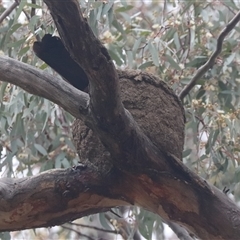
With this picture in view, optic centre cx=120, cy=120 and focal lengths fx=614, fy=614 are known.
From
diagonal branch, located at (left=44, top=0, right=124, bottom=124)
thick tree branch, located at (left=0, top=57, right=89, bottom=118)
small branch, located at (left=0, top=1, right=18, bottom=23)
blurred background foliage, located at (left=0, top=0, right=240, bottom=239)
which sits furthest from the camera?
small branch, located at (left=0, top=1, right=18, bottom=23)

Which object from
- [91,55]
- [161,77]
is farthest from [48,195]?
[161,77]

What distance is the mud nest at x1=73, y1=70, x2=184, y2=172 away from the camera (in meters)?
2.09

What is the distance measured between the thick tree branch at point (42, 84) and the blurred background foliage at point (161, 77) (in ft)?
2.57

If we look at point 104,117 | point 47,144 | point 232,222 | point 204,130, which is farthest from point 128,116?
point 47,144

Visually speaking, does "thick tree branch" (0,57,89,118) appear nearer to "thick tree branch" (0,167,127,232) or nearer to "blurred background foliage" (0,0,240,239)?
"thick tree branch" (0,167,127,232)

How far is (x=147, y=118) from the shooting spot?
7.01 ft

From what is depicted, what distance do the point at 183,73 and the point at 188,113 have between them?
227 millimetres

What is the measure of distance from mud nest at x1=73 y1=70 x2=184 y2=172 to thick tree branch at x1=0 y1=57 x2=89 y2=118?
199 mm

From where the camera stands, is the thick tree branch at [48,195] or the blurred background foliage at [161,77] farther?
the blurred background foliage at [161,77]

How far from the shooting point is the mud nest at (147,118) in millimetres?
2092

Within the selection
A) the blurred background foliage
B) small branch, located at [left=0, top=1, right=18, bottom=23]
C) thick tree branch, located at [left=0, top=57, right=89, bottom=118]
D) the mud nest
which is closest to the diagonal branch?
thick tree branch, located at [left=0, top=57, right=89, bottom=118]

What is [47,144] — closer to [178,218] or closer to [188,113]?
[188,113]

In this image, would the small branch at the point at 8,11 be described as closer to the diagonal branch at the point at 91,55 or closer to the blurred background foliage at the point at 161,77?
the blurred background foliage at the point at 161,77

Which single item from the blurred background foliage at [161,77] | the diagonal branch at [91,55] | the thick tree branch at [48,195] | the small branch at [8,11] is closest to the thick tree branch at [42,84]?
the diagonal branch at [91,55]
